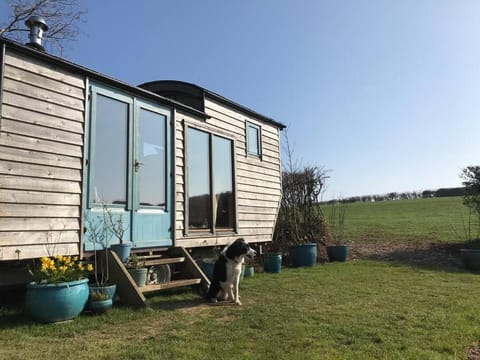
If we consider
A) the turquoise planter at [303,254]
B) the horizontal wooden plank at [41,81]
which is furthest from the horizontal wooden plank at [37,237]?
the turquoise planter at [303,254]

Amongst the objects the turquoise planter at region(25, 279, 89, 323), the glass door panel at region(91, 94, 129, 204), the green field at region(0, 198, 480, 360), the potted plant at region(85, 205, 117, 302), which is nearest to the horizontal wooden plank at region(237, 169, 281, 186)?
the green field at region(0, 198, 480, 360)

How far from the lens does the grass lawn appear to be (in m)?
3.45

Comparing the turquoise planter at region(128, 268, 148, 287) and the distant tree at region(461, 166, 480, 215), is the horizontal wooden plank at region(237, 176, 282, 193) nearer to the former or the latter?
the turquoise planter at region(128, 268, 148, 287)

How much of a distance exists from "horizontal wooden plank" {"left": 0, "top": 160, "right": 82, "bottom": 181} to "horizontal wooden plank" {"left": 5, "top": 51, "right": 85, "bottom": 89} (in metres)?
1.13

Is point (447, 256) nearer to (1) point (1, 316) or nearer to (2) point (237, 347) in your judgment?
(2) point (237, 347)

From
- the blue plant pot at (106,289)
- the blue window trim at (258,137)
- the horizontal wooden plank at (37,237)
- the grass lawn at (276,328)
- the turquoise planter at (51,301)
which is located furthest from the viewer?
the blue window trim at (258,137)

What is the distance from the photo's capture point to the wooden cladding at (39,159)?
4.46m

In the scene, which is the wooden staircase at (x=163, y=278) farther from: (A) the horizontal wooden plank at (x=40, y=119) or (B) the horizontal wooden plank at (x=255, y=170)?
(B) the horizontal wooden plank at (x=255, y=170)

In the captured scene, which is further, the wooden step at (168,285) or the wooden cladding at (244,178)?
the wooden cladding at (244,178)

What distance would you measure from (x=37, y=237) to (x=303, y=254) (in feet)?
Answer: 21.1

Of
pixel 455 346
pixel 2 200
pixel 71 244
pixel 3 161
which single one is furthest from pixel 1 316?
pixel 455 346

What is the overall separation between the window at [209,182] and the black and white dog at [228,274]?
1.49m

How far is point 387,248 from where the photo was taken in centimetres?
1290

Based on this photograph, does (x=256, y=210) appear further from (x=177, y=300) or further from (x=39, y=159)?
(x=39, y=159)
